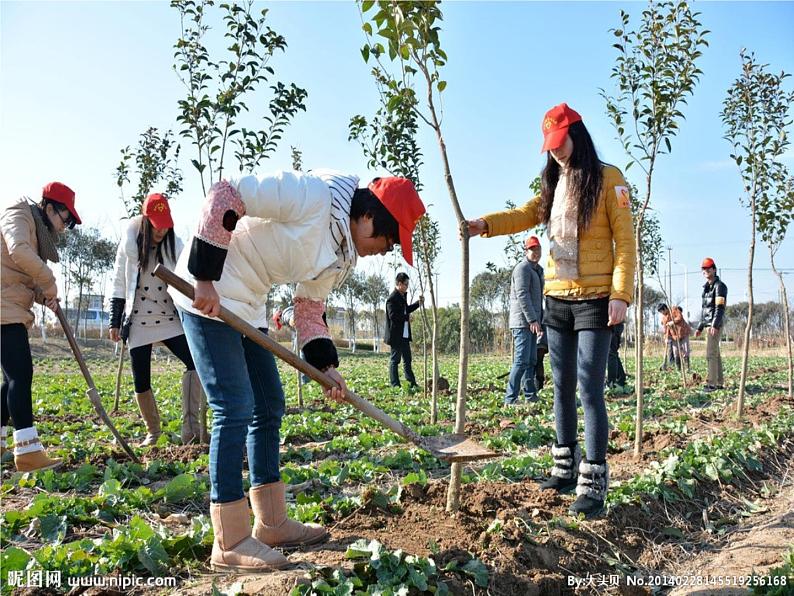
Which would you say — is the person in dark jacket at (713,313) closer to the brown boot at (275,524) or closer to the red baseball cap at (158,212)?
the red baseball cap at (158,212)

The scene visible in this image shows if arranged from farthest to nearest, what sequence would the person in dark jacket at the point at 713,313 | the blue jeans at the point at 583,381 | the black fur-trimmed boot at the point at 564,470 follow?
the person in dark jacket at the point at 713,313 < the black fur-trimmed boot at the point at 564,470 < the blue jeans at the point at 583,381

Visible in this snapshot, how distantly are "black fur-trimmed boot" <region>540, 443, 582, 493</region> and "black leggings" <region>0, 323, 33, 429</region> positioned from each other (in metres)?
3.64

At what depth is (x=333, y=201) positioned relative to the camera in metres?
2.48

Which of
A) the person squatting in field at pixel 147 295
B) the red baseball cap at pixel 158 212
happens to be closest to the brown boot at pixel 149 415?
the person squatting in field at pixel 147 295

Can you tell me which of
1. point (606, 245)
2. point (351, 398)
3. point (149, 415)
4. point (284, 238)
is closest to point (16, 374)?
point (149, 415)

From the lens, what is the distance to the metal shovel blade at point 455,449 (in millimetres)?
2773

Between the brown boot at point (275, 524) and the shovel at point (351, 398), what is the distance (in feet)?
1.86

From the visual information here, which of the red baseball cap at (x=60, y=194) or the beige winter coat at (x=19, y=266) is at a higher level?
the red baseball cap at (x=60, y=194)

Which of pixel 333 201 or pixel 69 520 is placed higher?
pixel 333 201

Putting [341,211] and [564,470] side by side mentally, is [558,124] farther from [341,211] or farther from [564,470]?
[564,470]

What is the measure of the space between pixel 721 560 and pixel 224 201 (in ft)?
9.63

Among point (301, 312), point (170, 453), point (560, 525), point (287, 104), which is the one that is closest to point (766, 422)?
point (560, 525)

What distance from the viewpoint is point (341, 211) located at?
8.18 ft

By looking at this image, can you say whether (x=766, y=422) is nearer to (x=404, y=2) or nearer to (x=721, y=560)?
(x=721, y=560)
